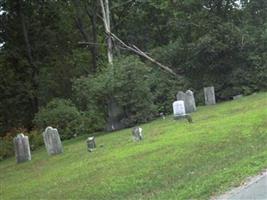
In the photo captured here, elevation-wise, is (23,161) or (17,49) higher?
(17,49)

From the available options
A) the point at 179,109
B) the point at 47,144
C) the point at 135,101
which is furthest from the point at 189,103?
the point at 47,144

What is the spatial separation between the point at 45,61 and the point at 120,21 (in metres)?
6.82

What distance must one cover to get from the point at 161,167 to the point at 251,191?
3159mm

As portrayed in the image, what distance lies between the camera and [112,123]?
25.6 meters

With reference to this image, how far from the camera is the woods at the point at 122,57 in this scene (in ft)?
84.1

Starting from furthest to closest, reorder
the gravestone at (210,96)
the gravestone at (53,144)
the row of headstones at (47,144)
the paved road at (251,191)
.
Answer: the gravestone at (210,96), the gravestone at (53,144), the row of headstones at (47,144), the paved road at (251,191)

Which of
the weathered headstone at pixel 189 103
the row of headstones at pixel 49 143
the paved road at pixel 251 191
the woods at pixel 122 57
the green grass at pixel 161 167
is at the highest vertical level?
the woods at pixel 122 57

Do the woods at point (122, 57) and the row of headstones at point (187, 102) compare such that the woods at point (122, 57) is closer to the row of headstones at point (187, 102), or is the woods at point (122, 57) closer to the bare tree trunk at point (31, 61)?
the bare tree trunk at point (31, 61)

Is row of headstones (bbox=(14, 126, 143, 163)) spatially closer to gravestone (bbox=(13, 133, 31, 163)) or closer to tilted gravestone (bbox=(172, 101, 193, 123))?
gravestone (bbox=(13, 133, 31, 163))

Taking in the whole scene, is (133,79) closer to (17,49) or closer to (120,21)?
(120,21)

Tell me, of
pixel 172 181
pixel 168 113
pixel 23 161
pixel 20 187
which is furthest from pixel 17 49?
pixel 172 181

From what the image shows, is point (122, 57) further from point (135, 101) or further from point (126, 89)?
point (135, 101)

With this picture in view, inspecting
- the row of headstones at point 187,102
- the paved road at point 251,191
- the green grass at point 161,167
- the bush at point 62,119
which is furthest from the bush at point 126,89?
the paved road at point 251,191

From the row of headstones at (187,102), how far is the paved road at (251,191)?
951cm
